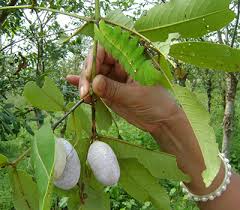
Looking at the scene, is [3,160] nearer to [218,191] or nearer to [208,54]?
[208,54]

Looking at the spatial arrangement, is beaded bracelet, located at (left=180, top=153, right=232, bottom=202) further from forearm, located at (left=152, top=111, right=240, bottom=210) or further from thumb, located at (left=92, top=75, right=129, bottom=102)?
thumb, located at (left=92, top=75, right=129, bottom=102)

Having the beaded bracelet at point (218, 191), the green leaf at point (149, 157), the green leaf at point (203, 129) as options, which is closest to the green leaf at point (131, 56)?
the green leaf at point (203, 129)

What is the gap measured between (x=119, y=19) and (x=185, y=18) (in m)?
0.09

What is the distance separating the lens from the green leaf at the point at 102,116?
0.77 meters

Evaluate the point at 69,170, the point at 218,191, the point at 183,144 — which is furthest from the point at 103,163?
the point at 218,191

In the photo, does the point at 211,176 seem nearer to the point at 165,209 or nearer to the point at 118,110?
the point at 165,209

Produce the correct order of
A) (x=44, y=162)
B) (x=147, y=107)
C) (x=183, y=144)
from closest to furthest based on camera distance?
(x=44, y=162)
(x=147, y=107)
(x=183, y=144)

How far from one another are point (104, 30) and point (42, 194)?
216mm

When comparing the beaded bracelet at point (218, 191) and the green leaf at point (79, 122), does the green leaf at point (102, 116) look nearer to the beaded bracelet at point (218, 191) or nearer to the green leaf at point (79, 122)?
the green leaf at point (79, 122)

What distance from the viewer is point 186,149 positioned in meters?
1.04

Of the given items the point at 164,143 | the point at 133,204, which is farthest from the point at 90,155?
the point at 133,204

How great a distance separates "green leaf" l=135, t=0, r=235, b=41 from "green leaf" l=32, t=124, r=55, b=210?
0.69ft

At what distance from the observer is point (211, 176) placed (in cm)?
49

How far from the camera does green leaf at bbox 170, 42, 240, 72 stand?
1.98 feet
